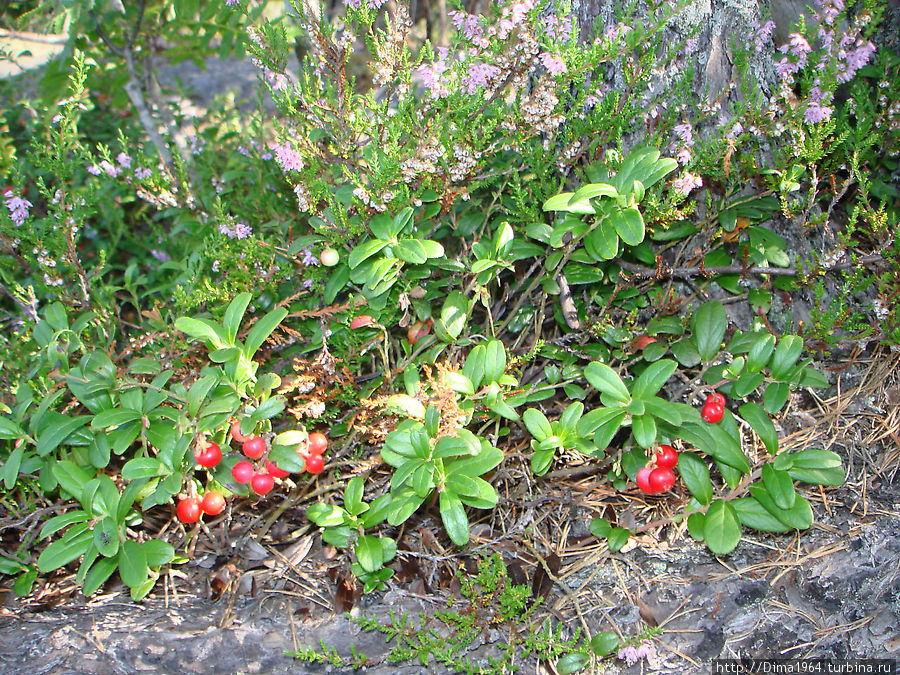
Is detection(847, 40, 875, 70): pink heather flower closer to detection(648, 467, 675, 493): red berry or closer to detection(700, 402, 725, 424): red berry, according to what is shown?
detection(700, 402, 725, 424): red berry

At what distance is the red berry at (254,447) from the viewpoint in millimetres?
1882

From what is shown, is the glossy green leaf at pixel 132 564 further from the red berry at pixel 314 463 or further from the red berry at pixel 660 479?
the red berry at pixel 660 479

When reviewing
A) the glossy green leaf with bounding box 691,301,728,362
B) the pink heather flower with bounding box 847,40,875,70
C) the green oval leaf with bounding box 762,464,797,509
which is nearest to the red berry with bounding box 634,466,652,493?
the green oval leaf with bounding box 762,464,797,509

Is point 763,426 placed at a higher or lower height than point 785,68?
lower

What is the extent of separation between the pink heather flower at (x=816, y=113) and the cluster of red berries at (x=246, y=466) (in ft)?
6.06

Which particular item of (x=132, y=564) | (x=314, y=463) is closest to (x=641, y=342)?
(x=314, y=463)

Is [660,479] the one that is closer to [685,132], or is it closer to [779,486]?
[779,486]

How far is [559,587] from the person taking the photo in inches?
81.0

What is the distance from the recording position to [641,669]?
1847 millimetres

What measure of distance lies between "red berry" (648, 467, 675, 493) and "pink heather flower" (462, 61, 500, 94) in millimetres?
1304

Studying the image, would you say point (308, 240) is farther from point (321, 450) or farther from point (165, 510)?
point (165, 510)

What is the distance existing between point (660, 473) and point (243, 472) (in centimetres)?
120

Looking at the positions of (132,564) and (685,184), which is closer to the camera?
(132,564)

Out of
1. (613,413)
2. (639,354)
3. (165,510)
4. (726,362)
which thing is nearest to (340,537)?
(165,510)
